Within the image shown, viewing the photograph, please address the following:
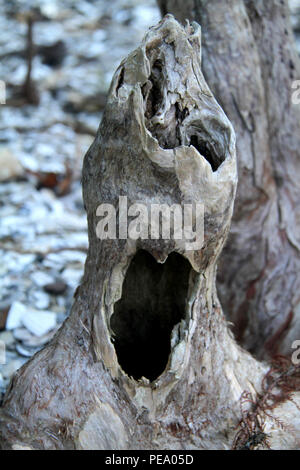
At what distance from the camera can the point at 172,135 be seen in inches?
59.8

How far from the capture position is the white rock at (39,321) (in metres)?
2.50

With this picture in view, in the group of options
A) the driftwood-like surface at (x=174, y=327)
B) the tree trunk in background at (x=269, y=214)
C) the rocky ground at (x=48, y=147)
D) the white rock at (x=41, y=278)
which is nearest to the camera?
the driftwood-like surface at (x=174, y=327)

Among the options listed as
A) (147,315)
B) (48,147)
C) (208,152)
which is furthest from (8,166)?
(208,152)

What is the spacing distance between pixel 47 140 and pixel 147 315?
9.47 feet

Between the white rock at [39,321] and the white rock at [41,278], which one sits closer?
the white rock at [39,321]

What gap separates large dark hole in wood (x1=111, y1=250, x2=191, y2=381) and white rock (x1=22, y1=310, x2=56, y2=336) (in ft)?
2.40

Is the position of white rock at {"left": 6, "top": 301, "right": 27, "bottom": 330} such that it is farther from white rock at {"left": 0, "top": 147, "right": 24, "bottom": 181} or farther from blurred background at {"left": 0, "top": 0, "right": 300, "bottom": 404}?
white rock at {"left": 0, "top": 147, "right": 24, "bottom": 181}

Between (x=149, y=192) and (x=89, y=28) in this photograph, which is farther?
(x=89, y=28)

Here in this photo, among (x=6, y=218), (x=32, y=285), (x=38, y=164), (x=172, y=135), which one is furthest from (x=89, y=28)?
(x=172, y=135)

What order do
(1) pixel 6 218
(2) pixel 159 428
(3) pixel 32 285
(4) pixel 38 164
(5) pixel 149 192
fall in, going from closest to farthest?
1. (5) pixel 149 192
2. (2) pixel 159 428
3. (3) pixel 32 285
4. (1) pixel 6 218
5. (4) pixel 38 164

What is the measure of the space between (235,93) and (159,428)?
51.8 inches

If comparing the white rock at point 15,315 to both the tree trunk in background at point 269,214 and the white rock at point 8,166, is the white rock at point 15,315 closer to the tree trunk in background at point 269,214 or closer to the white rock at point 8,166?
the tree trunk in background at point 269,214

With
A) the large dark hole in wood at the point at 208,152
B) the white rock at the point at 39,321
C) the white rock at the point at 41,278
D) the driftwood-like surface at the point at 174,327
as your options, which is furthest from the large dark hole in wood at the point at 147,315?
the white rock at the point at 41,278

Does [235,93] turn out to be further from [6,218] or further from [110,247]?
[6,218]
